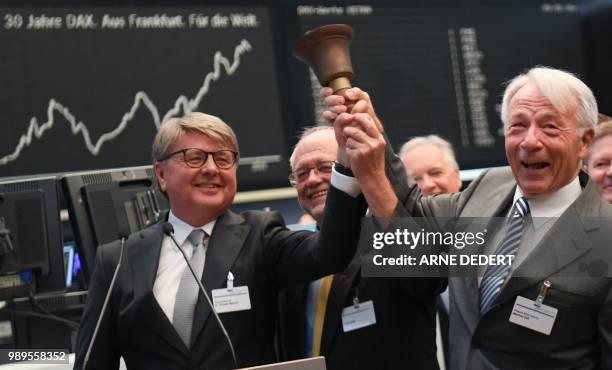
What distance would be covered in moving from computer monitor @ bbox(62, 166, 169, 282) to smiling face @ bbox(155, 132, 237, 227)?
595 mm

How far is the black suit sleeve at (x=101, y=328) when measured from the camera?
7.54 feet

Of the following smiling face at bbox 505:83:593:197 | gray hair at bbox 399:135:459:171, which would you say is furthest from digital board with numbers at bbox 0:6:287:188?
smiling face at bbox 505:83:593:197

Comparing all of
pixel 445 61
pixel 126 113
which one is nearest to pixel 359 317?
pixel 126 113

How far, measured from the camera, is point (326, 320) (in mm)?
2422

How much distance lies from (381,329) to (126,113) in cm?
319

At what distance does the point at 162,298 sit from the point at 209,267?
151mm

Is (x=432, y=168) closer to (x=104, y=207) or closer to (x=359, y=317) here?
(x=104, y=207)

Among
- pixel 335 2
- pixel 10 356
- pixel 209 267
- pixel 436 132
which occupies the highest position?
pixel 335 2

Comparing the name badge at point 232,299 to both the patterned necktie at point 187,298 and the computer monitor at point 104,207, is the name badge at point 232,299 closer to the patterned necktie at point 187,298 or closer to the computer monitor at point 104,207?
the patterned necktie at point 187,298

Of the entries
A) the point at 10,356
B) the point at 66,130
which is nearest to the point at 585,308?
the point at 10,356

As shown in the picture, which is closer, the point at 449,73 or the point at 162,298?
the point at 162,298

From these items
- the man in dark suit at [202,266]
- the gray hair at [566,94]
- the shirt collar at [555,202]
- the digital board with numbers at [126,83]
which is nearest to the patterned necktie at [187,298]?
the man in dark suit at [202,266]

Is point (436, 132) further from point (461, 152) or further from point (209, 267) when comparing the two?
point (209, 267)

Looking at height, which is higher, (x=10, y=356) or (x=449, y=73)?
(x=449, y=73)
